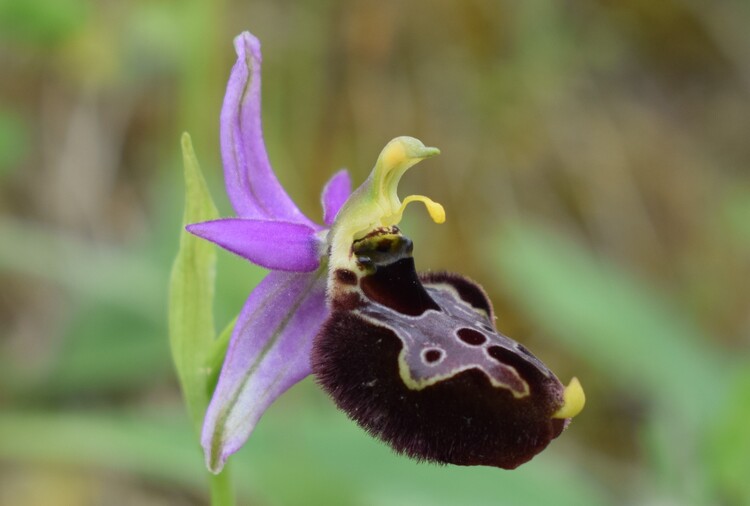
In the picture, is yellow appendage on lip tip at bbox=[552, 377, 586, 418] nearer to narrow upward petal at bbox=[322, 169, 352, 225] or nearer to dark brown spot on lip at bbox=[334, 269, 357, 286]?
dark brown spot on lip at bbox=[334, 269, 357, 286]

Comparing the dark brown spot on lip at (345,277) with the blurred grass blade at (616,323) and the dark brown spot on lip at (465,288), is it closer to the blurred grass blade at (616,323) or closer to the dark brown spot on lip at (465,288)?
the dark brown spot on lip at (465,288)

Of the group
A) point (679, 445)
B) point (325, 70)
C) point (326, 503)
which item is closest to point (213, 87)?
point (325, 70)

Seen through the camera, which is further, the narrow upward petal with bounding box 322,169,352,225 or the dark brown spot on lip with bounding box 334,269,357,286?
the narrow upward petal with bounding box 322,169,352,225

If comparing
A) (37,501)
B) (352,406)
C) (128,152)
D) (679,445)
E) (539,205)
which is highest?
(352,406)

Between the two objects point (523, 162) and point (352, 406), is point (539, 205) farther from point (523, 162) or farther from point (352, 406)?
point (352, 406)

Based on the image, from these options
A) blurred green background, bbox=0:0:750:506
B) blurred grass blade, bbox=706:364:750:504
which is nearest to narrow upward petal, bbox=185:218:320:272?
blurred green background, bbox=0:0:750:506

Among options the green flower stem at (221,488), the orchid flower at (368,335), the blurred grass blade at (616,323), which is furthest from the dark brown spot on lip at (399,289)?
the blurred grass blade at (616,323)
